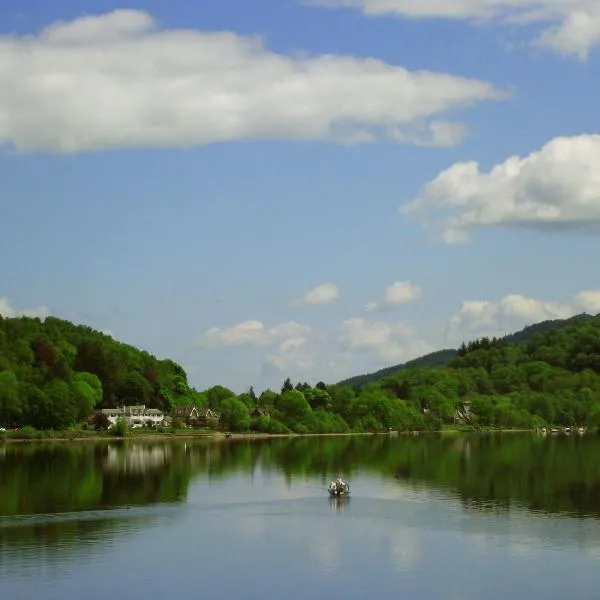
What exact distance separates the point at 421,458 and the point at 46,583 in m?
93.7

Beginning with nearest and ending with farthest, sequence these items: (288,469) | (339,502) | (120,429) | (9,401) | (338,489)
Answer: (339,502)
(338,489)
(288,469)
(9,401)
(120,429)

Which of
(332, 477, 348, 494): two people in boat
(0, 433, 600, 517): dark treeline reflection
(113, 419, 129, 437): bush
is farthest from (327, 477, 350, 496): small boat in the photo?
(113, 419, 129, 437): bush

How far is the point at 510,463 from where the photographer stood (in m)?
132

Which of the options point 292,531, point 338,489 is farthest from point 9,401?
point 292,531

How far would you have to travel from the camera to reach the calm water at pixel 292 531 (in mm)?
53969

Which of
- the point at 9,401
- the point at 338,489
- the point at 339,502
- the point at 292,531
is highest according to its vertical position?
the point at 9,401

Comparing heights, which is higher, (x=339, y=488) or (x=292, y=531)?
(x=339, y=488)

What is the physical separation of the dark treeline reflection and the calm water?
30cm

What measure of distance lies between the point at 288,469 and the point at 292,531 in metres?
45.9

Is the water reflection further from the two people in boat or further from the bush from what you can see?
the bush

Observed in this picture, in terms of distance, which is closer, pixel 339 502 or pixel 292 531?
pixel 292 531

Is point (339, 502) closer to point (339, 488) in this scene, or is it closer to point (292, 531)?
point (339, 488)

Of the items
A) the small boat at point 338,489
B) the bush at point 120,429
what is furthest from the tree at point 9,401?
the small boat at point 338,489

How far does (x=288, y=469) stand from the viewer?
117m
